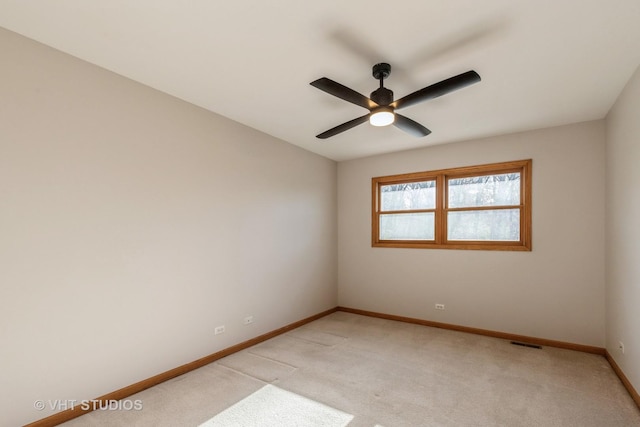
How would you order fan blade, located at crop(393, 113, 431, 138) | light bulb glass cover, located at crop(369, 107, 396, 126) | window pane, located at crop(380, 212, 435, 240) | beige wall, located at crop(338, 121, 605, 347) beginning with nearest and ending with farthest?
light bulb glass cover, located at crop(369, 107, 396, 126)
fan blade, located at crop(393, 113, 431, 138)
beige wall, located at crop(338, 121, 605, 347)
window pane, located at crop(380, 212, 435, 240)

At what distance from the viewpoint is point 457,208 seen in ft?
13.7

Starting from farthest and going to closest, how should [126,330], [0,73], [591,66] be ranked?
[126,330] → [591,66] → [0,73]

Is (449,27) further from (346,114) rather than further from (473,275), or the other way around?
(473,275)

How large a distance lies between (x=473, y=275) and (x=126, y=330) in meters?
3.94

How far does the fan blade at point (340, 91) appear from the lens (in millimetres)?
1939

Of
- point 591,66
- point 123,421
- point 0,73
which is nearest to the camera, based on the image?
point 0,73

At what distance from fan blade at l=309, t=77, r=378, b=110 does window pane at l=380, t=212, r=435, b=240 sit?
2.63m

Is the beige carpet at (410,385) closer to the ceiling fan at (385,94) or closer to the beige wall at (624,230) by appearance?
the beige wall at (624,230)

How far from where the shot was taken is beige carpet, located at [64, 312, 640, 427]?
213cm

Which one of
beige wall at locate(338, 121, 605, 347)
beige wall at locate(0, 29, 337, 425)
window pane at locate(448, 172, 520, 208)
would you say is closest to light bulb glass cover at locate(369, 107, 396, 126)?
beige wall at locate(0, 29, 337, 425)

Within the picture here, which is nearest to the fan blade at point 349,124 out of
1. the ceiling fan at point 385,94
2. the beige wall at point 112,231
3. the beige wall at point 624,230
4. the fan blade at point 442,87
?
the ceiling fan at point 385,94

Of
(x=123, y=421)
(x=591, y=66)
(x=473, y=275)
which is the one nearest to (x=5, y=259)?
(x=123, y=421)

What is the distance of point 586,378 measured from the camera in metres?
2.69

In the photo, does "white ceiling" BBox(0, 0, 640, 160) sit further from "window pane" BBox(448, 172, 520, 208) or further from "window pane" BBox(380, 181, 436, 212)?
"window pane" BBox(380, 181, 436, 212)
